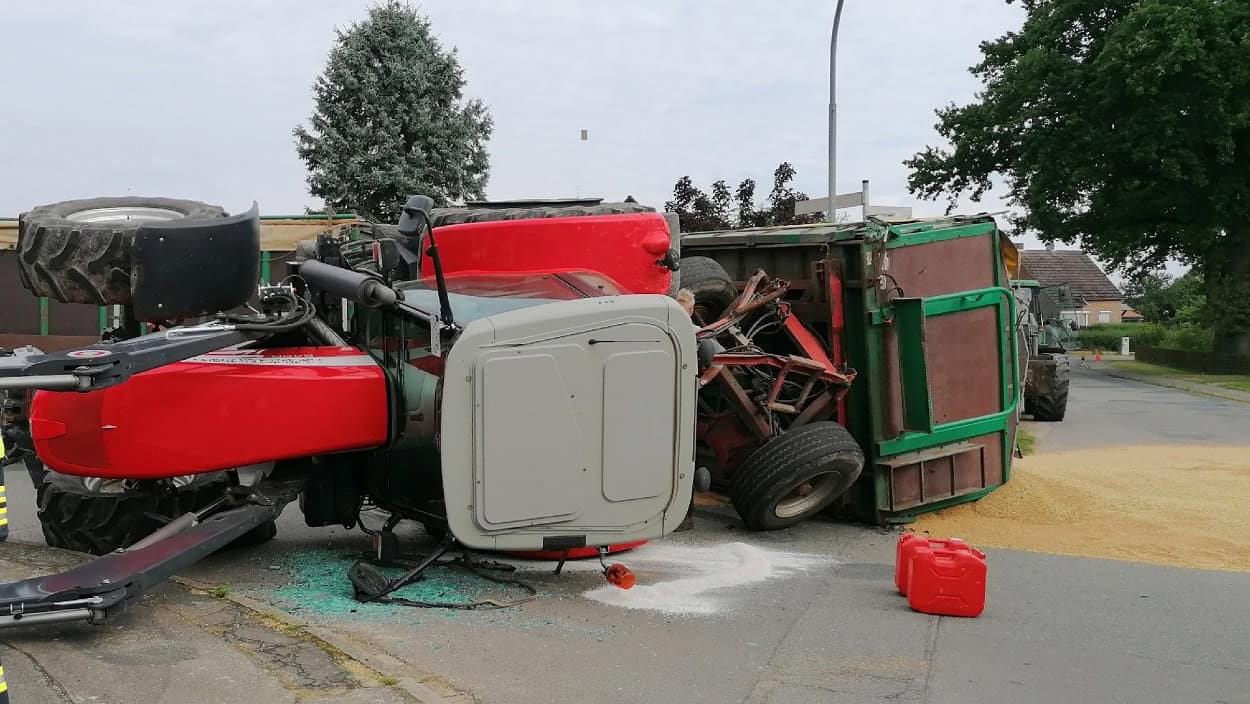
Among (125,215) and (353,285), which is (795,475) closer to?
(353,285)

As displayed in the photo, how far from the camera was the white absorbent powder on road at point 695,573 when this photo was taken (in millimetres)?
5625

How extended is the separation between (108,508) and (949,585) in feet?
14.6

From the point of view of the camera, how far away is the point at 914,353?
7676 millimetres

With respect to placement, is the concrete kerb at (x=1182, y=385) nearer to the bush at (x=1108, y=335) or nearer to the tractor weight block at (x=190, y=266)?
the bush at (x=1108, y=335)

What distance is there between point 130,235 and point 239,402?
0.94 meters

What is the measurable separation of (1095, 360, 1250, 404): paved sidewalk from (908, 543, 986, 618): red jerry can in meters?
20.2

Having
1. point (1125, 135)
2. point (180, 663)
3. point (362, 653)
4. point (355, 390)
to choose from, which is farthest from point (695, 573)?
point (1125, 135)

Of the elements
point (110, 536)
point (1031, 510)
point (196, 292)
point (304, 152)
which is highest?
point (304, 152)

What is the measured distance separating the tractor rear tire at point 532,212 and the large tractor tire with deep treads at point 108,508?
1.93m

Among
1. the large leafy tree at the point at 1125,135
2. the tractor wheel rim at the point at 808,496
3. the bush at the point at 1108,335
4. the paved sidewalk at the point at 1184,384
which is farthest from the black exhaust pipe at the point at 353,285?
the bush at the point at 1108,335

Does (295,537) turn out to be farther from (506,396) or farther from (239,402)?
(506,396)

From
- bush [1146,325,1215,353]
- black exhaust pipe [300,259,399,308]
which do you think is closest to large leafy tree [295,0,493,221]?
black exhaust pipe [300,259,399,308]

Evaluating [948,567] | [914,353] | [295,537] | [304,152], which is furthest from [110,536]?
[304,152]

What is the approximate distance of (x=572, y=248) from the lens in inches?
239
